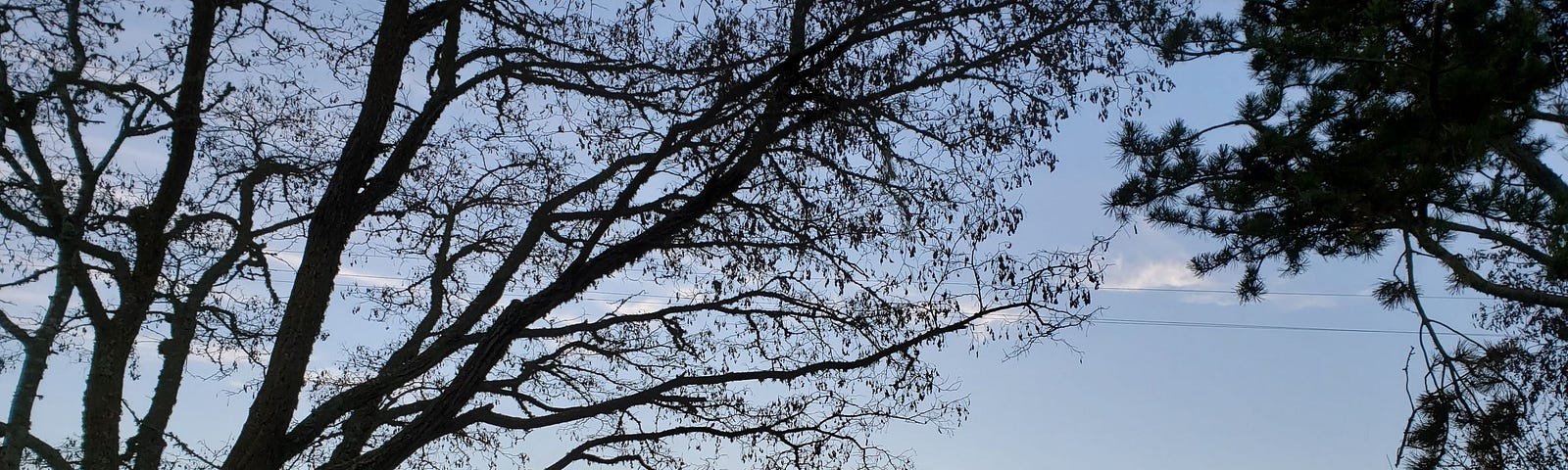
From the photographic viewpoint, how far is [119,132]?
9.99m

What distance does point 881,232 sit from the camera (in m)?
9.16

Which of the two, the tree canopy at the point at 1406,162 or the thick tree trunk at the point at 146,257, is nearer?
the tree canopy at the point at 1406,162

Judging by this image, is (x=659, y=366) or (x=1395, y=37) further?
(x=659, y=366)

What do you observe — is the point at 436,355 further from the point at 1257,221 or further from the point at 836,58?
the point at 1257,221

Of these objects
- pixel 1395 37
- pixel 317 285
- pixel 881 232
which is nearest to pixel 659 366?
pixel 881 232

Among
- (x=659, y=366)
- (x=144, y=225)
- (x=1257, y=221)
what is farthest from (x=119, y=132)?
(x=1257, y=221)

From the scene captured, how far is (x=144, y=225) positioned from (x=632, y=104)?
428cm

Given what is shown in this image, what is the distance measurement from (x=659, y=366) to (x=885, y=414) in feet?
6.74

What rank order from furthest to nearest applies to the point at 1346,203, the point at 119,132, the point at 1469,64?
the point at 119,132, the point at 1346,203, the point at 1469,64

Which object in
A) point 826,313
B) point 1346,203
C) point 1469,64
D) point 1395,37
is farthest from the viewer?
point 826,313

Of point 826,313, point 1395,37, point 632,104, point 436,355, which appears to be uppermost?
point 632,104

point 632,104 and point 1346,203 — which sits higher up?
point 632,104

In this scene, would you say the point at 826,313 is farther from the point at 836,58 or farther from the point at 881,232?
the point at 836,58

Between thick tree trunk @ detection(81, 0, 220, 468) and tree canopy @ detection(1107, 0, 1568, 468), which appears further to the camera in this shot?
thick tree trunk @ detection(81, 0, 220, 468)
